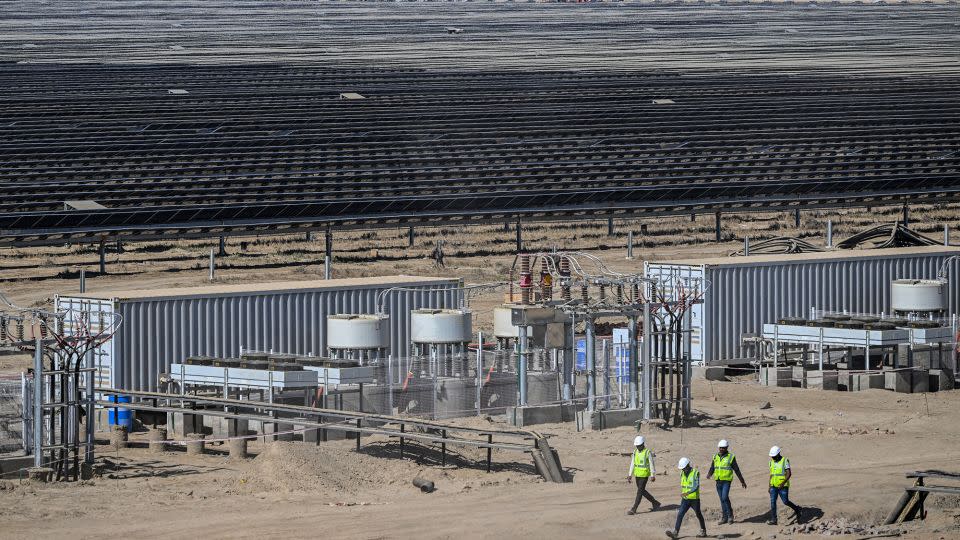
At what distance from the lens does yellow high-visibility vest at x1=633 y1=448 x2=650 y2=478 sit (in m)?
24.1

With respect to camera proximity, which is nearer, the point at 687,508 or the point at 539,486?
the point at 687,508

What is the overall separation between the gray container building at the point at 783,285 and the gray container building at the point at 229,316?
6.20 m

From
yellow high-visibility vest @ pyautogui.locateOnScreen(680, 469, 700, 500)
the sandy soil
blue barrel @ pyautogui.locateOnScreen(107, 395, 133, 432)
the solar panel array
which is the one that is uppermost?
the solar panel array

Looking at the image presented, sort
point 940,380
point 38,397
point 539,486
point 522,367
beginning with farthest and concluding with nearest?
point 940,380
point 522,367
point 539,486
point 38,397

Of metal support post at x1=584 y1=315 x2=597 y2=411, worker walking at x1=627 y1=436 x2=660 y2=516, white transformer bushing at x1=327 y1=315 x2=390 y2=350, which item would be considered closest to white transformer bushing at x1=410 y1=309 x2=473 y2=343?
white transformer bushing at x1=327 y1=315 x2=390 y2=350

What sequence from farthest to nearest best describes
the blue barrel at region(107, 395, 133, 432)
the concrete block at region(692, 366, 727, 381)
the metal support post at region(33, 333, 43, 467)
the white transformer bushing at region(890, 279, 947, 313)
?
the white transformer bushing at region(890, 279, 947, 313)
the concrete block at region(692, 366, 727, 381)
the blue barrel at region(107, 395, 133, 432)
the metal support post at region(33, 333, 43, 467)

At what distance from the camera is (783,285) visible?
41969 mm

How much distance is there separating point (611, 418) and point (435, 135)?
154 ft

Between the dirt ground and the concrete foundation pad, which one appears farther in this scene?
the concrete foundation pad

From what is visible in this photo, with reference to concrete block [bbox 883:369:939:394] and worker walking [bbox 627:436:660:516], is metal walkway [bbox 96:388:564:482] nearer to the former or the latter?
worker walking [bbox 627:436:660:516]

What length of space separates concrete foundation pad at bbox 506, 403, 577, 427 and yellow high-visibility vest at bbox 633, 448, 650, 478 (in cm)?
775

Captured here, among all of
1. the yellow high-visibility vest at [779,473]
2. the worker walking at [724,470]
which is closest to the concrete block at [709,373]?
the worker walking at [724,470]

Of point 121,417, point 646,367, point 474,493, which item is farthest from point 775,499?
point 121,417

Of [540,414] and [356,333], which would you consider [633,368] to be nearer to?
[540,414]
